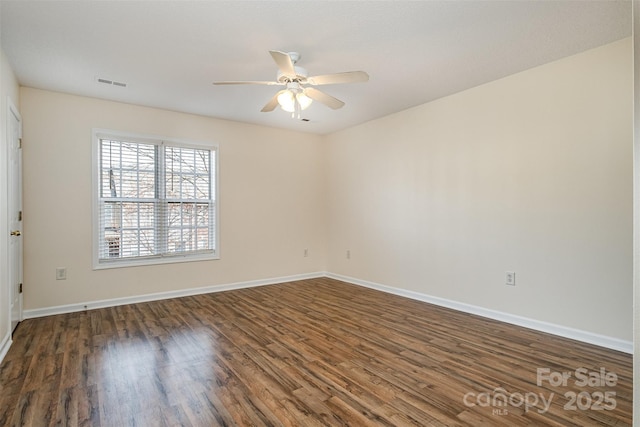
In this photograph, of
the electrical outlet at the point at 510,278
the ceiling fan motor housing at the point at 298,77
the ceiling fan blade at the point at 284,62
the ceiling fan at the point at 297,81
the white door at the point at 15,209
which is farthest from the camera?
the electrical outlet at the point at 510,278

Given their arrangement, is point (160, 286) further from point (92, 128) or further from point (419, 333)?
point (419, 333)

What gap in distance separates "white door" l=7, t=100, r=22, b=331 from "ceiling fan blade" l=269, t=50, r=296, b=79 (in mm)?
2561

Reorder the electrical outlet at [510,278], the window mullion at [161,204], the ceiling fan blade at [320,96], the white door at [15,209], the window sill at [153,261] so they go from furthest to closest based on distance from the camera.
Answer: the window mullion at [161,204]
the window sill at [153,261]
the electrical outlet at [510,278]
the white door at [15,209]
the ceiling fan blade at [320,96]

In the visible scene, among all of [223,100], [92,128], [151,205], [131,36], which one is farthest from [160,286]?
[131,36]

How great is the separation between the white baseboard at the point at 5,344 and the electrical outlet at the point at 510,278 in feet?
14.9

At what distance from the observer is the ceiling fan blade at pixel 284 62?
7.23ft

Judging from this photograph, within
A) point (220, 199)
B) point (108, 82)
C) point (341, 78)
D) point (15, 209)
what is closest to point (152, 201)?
point (220, 199)

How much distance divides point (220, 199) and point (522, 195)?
390 centimetres

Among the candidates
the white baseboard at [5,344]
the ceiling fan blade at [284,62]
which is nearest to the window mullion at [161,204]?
the white baseboard at [5,344]

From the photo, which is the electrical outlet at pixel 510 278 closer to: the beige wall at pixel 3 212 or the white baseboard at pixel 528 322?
the white baseboard at pixel 528 322

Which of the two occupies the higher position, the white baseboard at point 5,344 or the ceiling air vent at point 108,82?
the ceiling air vent at point 108,82

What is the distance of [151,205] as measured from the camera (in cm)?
445

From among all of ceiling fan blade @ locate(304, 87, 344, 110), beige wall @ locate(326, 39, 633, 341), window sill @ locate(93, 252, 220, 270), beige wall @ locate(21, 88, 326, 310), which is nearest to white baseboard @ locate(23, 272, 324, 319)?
beige wall @ locate(21, 88, 326, 310)

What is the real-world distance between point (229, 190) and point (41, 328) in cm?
270
